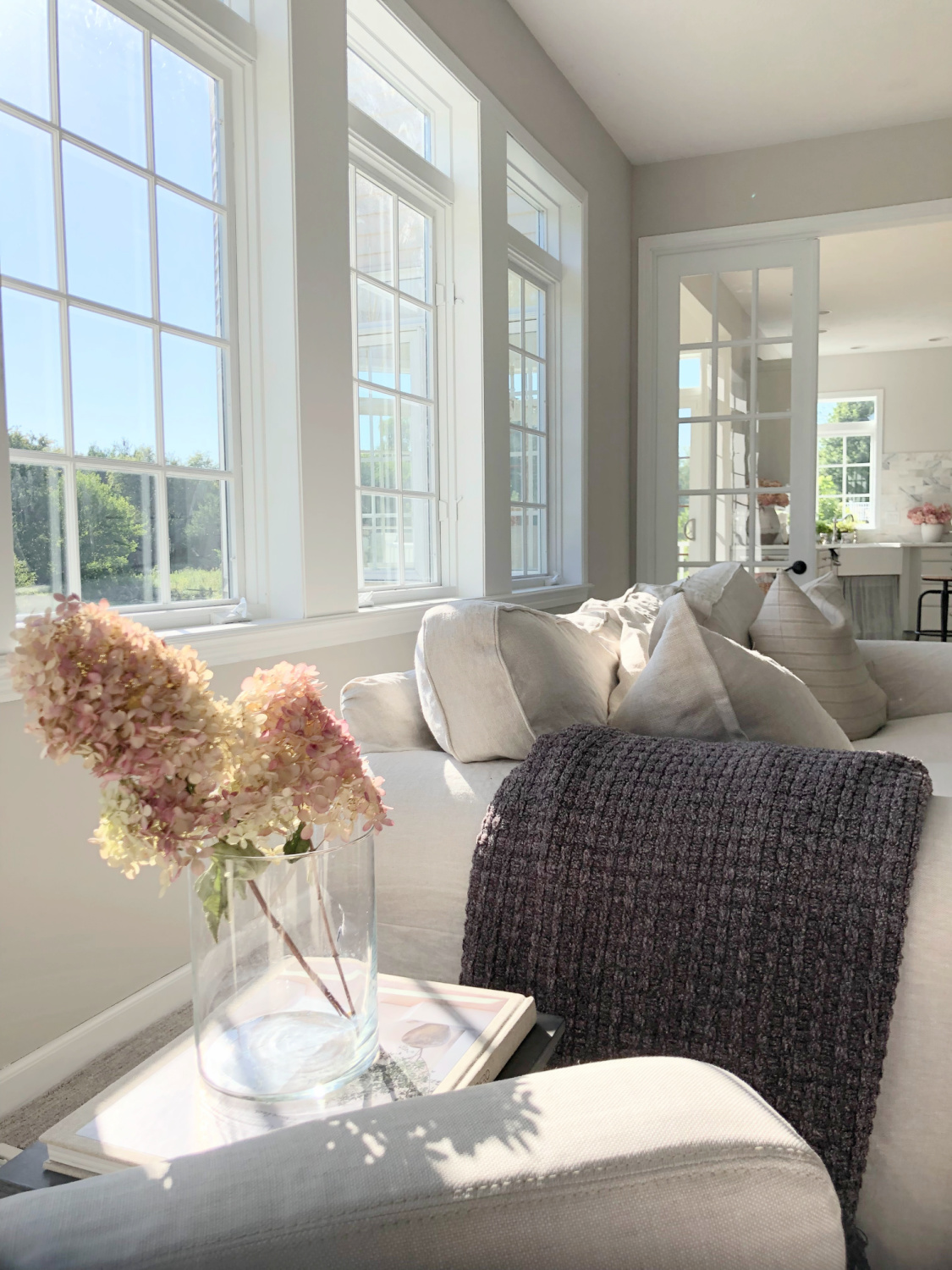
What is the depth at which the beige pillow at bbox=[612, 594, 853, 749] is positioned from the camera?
1.47m

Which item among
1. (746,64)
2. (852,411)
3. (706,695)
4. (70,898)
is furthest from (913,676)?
(852,411)

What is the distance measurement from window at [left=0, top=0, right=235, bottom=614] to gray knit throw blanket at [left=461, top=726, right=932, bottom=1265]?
Answer: 118 cm

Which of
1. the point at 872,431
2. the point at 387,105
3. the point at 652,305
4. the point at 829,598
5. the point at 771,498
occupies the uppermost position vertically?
the point at 387,105

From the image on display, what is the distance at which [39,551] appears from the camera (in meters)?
1.92

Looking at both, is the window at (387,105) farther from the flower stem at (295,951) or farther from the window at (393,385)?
the flower stem at (295,951)

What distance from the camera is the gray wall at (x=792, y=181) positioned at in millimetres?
4730

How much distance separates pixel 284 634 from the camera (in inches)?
95.0

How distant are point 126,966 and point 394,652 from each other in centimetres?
124

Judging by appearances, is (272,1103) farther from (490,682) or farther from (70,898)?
(70,898)

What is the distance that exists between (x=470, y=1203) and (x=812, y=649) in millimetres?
2078

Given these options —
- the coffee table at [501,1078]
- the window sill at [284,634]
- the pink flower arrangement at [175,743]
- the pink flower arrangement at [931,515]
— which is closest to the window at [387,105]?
the window sill at [284,634]

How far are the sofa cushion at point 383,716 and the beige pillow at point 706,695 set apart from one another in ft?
1.06

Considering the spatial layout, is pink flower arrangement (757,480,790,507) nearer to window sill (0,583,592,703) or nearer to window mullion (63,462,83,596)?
window sill (0,583,592,703)

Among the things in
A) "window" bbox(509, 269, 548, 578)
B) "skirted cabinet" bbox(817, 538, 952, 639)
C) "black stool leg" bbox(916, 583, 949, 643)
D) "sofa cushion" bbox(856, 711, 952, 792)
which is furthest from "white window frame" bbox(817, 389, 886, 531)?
"sofa cushion" bbox(856, 711, 952, 792)
